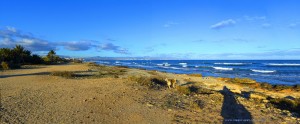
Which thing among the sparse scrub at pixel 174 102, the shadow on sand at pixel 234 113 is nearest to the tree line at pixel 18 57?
the sparse scrub at pixel 174 102

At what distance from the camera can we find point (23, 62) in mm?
35406

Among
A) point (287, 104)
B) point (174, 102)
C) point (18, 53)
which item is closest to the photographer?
point (174, 102)

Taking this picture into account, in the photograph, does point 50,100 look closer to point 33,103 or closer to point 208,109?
point 33,103

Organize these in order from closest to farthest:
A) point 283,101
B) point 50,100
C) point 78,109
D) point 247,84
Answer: point 78,109
point 50,100
point 283,101
point 247,84

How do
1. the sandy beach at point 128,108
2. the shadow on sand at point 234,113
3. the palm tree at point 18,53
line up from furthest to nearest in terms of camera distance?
the palm tree at point 18,53 < the shadow on sand at point 234,113 < the sandy beach at point 128,108

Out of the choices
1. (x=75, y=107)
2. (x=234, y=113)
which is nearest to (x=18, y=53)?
(x=75, y=107)

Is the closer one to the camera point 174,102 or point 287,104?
point 174,102

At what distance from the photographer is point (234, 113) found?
8.84 meters

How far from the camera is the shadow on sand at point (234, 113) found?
7916 millimetres

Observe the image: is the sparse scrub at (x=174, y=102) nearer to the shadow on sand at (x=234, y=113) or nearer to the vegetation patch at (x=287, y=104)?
the shadow on sand at (x=234, y=113)

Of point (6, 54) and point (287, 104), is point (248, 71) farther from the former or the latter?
point (287, 104)

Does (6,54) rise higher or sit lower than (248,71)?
higher

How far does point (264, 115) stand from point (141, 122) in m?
4.12

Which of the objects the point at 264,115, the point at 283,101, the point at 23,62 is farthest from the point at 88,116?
the point at 23,62
